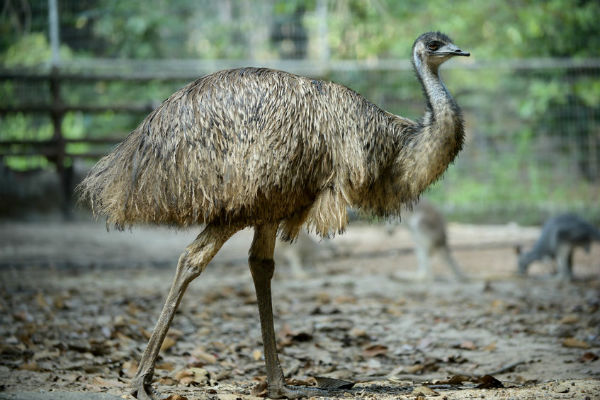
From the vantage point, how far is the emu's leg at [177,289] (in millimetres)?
3980

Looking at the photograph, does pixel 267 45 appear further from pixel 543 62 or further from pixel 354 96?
pixel 354 96

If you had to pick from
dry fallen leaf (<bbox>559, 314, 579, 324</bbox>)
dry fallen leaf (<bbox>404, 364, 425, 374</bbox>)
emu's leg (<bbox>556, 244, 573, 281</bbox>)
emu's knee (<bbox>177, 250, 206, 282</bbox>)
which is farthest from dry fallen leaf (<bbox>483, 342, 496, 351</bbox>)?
emu's leg (<bbox>556, 244, 573, 281</bbox>)

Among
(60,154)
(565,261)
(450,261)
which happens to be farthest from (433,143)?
(60,154)

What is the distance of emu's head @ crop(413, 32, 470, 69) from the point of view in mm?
4566

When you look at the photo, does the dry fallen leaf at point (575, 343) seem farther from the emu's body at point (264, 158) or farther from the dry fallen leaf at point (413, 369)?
the emu's body at point (264, 158)

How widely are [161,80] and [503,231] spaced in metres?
5.73

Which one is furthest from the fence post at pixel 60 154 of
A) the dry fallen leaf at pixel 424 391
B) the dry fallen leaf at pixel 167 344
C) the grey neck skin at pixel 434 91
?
the dry fallen leaf at pixel 424 391

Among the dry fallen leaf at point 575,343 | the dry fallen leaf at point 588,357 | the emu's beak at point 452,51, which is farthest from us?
the dry fallen leaf at point 575,343

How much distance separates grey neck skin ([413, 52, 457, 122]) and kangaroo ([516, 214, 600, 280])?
477 cm

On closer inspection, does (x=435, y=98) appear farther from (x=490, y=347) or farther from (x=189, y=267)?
(x=490, y=347)

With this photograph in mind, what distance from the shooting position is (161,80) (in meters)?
12.3

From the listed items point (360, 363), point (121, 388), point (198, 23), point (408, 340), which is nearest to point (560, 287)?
point (408, 340)

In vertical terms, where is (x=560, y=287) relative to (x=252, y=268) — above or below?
below

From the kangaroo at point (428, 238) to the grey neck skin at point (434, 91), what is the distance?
4295 mm
